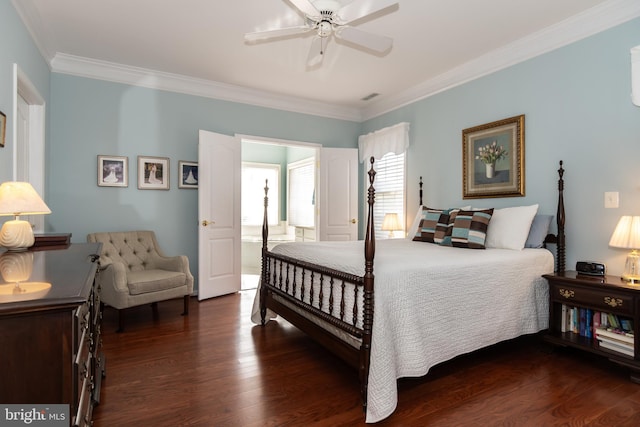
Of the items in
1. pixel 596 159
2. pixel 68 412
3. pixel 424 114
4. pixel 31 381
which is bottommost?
pixel 68 412

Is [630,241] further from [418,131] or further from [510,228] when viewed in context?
[418,131]

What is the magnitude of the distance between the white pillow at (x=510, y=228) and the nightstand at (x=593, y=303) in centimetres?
37

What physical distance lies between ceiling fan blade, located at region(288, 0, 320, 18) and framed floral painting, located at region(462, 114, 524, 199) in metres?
2.27

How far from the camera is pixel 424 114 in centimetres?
458

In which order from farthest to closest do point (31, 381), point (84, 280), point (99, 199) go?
point (99, 199)
point (84, 280)
point (31, 381)

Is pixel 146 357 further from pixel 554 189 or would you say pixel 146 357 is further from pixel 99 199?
pixel 554 189

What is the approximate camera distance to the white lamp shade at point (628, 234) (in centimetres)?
240

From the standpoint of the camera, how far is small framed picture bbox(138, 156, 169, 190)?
4242mm

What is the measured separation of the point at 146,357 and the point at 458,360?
2303 millimetres

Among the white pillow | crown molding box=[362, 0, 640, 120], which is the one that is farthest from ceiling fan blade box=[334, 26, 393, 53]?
the white pillow

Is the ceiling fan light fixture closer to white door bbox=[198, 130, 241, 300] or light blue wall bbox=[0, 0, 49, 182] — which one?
light blue wall bbox=[0, 0, 49, 182]

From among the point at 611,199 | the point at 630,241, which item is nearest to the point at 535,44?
the point at 611,199

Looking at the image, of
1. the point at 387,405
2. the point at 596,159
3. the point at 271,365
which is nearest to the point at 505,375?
the point at 387,405

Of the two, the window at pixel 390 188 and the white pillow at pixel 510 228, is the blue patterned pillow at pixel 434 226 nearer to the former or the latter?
the white pillow at pixel 510 228
